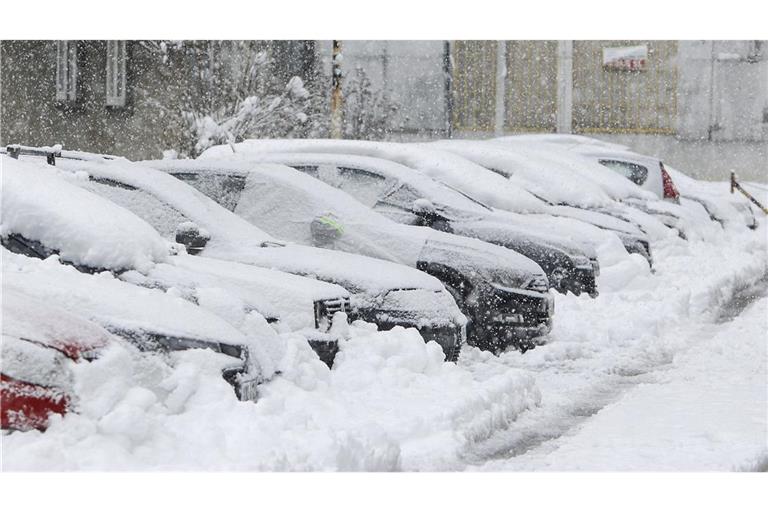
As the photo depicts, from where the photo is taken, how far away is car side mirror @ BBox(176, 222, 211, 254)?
7312mm

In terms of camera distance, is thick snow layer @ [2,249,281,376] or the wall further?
the wall

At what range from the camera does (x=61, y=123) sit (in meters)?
15.2

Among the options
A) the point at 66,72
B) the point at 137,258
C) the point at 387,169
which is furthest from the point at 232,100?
the point at 137,258

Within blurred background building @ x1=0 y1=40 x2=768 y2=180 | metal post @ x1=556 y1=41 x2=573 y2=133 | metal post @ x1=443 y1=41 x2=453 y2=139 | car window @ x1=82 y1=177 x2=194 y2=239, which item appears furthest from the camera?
metal post @ x1=556 y1=41 x2=573 y2=133

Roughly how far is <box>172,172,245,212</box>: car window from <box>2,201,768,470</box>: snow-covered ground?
206 cm

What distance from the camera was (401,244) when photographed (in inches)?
354

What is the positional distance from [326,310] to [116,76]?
8.54 meters

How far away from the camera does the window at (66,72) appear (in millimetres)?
11311

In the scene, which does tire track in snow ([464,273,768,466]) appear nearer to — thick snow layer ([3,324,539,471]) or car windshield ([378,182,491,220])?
thick snow layer ([3,324,539,471])

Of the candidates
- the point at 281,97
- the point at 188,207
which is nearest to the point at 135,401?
the point at 188,207

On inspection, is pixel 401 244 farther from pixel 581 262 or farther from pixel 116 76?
pixel 116 76

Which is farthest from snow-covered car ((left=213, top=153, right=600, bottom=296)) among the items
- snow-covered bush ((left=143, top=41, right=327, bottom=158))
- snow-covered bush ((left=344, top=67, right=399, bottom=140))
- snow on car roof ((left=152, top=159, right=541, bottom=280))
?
snow-covered bush ((left=344, top=67, right=399, bottom=140))
